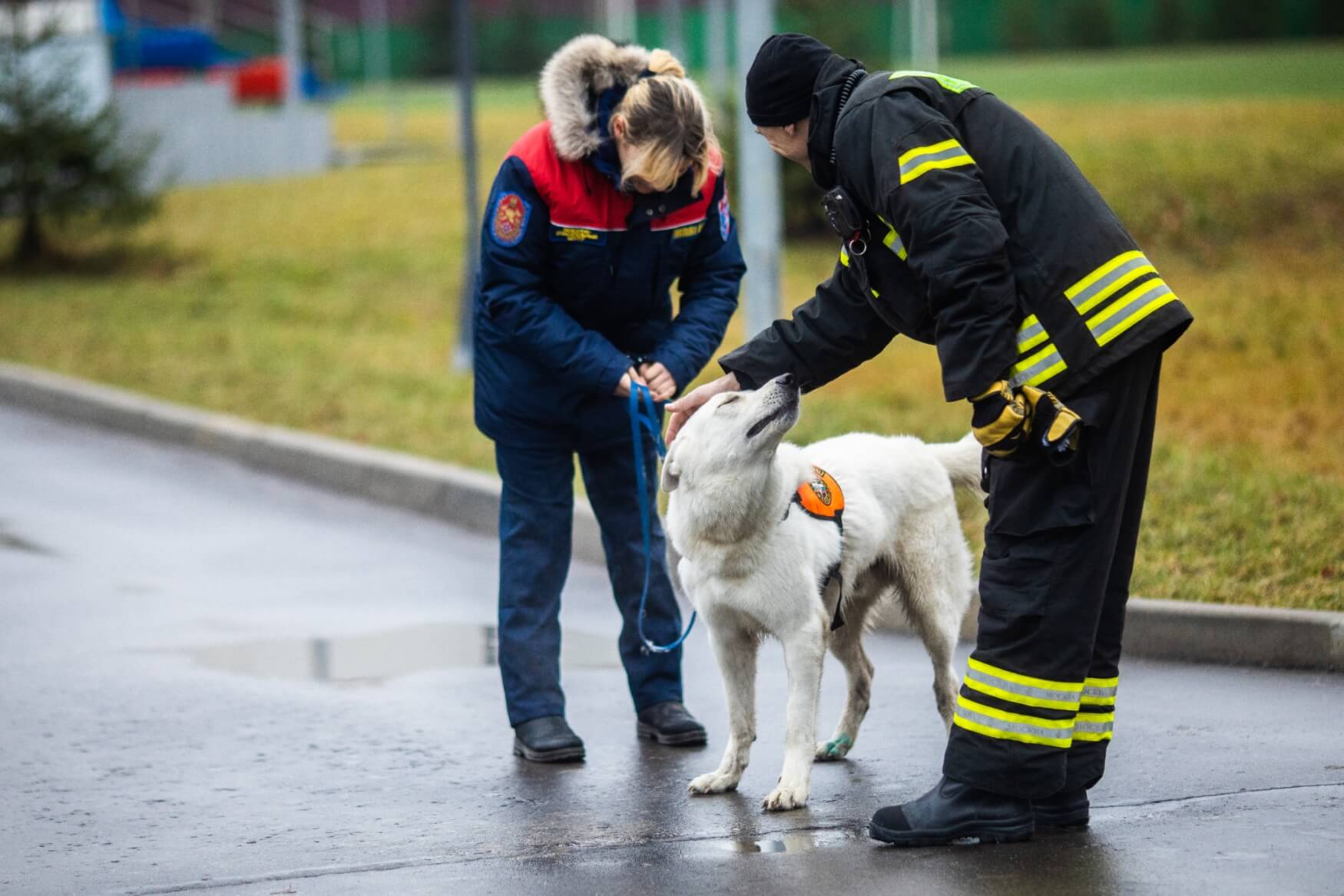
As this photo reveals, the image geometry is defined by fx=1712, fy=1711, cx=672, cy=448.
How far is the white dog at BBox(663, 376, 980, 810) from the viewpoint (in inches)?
177

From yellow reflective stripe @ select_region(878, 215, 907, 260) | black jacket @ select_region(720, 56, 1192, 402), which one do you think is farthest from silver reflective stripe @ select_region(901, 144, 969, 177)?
yellow reflective stripe @ select_region(878, 215, 907, 260)

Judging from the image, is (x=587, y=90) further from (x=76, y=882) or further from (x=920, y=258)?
(x=76, y=882)

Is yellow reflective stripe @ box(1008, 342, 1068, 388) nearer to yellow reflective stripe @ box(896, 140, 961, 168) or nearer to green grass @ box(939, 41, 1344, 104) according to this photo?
yellow reflective stripe @ box(896, 140, 961, 168)

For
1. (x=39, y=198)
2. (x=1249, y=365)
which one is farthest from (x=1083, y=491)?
(x=39, y=198)

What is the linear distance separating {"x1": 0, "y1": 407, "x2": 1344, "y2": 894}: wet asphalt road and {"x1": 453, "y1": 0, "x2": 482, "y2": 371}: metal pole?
4.58 metres

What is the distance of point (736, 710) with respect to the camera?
4.80 metres

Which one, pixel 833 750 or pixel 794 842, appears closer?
pixel 794 842

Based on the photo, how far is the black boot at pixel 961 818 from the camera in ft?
13.6

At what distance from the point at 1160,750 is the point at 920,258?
6.34ft

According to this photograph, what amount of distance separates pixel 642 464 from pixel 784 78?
4.93 feet

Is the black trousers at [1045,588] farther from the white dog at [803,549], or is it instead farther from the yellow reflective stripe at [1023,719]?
the white dog at [803,549]

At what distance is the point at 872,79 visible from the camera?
4.11 metres

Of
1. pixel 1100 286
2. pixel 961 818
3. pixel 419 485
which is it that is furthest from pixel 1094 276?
pixel 419 485

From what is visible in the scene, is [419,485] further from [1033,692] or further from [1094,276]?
[1094,276]
